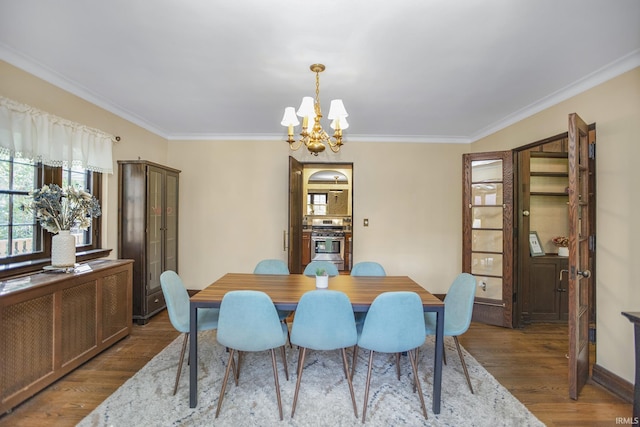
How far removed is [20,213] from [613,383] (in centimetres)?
495

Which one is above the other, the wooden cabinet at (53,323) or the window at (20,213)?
the window at (20,213)

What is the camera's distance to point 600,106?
2439mm

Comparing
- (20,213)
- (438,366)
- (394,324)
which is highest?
(20,213)

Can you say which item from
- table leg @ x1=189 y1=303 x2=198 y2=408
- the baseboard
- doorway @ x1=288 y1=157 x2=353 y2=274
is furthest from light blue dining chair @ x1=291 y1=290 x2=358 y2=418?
doorway @ x1=288 y1=157 x2=353 y2=274

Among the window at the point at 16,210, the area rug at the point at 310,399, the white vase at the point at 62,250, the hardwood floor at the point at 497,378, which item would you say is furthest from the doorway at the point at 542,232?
the window at the point at 16,210

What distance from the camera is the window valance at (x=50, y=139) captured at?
2.23m

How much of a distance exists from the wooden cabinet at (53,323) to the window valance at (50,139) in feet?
3.29

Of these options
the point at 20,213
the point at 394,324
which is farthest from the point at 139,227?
the point at 394,324

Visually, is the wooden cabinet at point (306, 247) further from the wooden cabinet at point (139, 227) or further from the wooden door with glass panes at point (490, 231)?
the wooden door with glass panes at point (490, 231)

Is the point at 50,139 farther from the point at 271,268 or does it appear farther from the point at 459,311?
the point at 459,311

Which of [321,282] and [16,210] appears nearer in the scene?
[321,282]

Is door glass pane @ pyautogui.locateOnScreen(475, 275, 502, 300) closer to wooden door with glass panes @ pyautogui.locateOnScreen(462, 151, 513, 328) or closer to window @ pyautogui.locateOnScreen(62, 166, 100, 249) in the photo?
wooden door with glass panes @ pyautogui.locateOnScreen(462, 151, 513, 328)

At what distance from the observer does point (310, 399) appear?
2.07 meters

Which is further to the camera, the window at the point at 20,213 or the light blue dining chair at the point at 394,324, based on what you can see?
the window at the point at 20,213
